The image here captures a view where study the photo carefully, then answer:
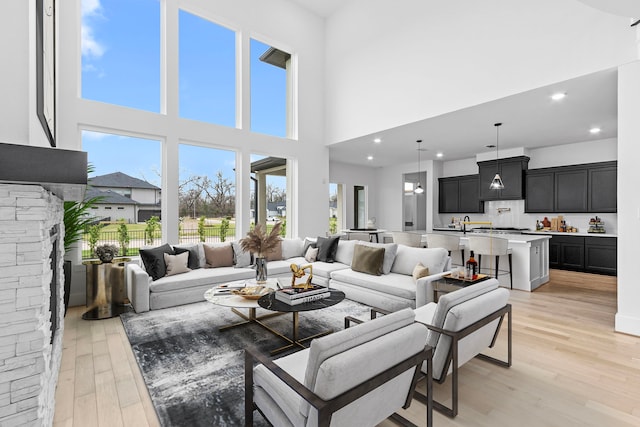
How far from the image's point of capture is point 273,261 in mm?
5375

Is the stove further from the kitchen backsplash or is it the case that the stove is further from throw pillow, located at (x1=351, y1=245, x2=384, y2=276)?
throw pillow, located at (x1=351, y1=245, x2=384, y2=276)

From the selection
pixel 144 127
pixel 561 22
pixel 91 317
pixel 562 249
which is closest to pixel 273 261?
pixel 91 317

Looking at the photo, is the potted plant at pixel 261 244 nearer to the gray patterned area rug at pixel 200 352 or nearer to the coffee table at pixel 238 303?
the coffee table at pixel 238 303

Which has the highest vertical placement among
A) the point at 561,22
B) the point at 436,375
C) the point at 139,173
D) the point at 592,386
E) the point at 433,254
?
the point at 561,22

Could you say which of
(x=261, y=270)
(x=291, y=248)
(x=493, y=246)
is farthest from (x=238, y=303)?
(x=493, y=246)

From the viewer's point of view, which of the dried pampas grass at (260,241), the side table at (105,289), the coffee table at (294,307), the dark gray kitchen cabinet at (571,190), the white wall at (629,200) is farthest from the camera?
the dark gray kitchen cabinet at (571,190)

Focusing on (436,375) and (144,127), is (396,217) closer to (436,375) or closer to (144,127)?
(144,127)

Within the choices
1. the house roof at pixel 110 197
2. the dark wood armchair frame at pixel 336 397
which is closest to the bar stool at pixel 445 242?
the dark wood armchair frame at pixel 336 397

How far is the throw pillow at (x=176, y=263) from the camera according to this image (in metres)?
4.27

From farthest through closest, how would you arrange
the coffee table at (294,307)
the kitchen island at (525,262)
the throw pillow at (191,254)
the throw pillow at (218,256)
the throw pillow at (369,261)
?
the kitchen island at (525,262), the throw pillow at (218,256), the throw pillow at (191,254), the throw pillow at (369,261), the coffee table at (294,307)

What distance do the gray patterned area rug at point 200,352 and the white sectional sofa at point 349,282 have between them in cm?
16

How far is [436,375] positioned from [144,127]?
5.25 meters

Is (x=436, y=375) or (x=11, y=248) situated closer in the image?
(x=11, y=248)

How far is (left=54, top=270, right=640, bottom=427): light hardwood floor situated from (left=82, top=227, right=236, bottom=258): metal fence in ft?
4.49
